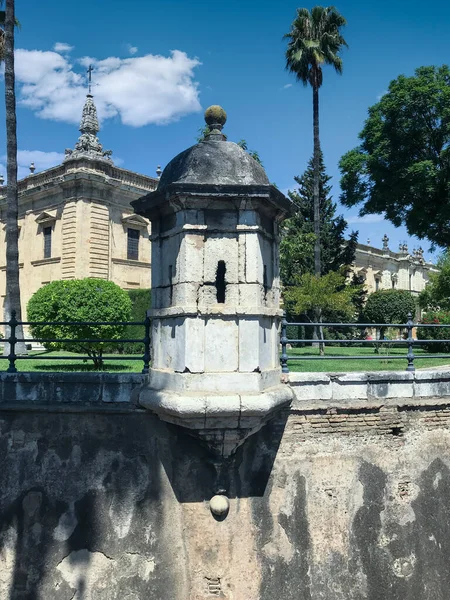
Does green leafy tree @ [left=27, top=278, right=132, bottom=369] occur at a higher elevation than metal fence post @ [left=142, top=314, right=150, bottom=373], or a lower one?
higher

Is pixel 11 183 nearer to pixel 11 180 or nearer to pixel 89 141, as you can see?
pixel 11 180

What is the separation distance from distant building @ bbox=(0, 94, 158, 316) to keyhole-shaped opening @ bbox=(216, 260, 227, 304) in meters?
21.2

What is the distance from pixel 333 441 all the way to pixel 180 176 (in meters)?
3.91

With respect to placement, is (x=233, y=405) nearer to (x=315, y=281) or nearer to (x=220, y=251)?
(x=220, y=251)

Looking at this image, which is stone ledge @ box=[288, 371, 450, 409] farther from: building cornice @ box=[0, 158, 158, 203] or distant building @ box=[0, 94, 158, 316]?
building cornice @ box=[0, 158, 158, 203]

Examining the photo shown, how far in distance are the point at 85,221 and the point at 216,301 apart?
21.7m

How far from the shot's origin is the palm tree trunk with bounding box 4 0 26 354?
1502cm

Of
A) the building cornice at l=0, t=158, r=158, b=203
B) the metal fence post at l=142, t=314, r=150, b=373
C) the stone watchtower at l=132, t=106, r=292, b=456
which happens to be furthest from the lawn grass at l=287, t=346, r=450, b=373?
the building cornice at l=0, t=158, r=158, b=203

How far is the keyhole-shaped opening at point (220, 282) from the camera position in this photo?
5.84 metres

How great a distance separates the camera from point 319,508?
658cm

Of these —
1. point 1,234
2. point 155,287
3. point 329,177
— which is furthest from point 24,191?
point 155,287

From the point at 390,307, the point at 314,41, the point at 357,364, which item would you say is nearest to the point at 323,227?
the point at 390,307

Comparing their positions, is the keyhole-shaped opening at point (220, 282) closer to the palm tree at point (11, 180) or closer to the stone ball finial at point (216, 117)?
the stone ball finial at point (216, 117)

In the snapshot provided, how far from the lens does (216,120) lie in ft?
20.7
